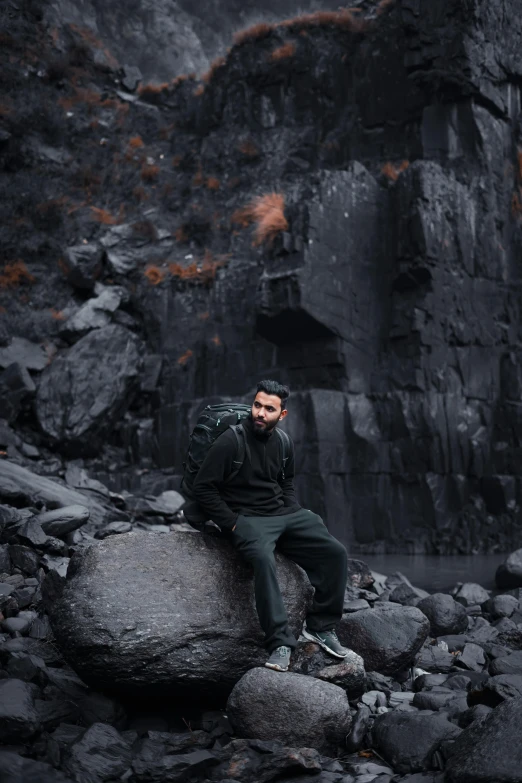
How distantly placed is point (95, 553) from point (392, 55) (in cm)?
2020

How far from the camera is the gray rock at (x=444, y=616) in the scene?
6895 millimetres

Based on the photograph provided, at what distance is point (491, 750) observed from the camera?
11.4ft

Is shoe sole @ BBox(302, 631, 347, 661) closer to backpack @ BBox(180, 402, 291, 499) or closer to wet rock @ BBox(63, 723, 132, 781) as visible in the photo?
backpack @ BBox(180, 402, 291, 499)

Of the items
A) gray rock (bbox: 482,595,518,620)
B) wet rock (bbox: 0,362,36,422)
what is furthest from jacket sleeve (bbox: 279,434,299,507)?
wet rock (bbox: 0,362,36,422)

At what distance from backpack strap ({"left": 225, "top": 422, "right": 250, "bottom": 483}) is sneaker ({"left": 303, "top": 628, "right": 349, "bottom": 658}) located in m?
1.14

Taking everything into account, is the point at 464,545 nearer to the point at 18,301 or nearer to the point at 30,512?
the point at 30,512

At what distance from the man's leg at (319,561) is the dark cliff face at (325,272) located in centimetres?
1107

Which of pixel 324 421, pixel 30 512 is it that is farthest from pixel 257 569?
pixel 324 421

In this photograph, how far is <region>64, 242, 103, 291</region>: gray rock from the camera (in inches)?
837

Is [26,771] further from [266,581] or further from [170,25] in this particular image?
[170,25]

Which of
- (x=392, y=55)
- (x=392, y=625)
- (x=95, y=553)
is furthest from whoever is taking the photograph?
(x=392, y=55)

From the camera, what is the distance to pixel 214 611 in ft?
14.6

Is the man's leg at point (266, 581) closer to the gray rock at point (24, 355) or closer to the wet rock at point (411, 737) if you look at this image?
the wet rock at point (411, 737)

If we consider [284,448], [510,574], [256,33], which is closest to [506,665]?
[284,448]
